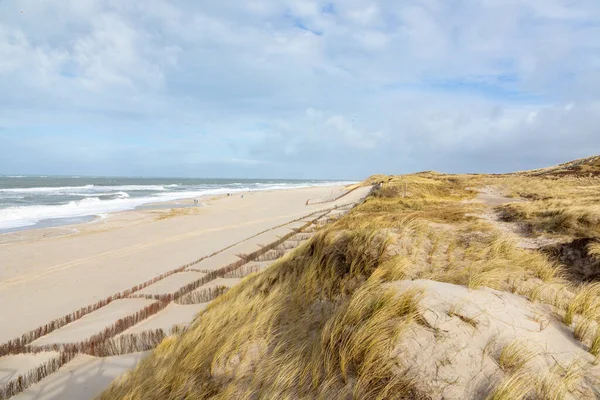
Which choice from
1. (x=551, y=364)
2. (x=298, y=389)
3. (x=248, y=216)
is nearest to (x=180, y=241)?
(x=248, y=216)

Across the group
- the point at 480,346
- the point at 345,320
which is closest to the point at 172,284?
the point at 345,320

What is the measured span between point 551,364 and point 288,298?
2704 mm

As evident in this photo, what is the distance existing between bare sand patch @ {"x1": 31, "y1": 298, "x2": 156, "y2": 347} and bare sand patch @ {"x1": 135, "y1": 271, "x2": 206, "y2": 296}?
43cm

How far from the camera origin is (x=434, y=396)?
2205 mm

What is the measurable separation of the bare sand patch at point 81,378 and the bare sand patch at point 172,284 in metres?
2.52

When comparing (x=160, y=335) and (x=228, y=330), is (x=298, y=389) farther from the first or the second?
(x=160, y=335)

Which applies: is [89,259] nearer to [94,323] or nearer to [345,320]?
[94,323]

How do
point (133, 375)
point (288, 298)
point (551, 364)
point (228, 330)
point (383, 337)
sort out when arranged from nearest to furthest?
point (551, 364) < point (383, 337) < point (133, 375) < point (228, 330) < point (288, 298)

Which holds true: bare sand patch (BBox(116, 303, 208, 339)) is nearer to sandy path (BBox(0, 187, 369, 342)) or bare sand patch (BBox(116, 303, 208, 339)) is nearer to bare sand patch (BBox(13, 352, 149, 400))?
bare sand patch (BBox(13, 352, 149, 400))

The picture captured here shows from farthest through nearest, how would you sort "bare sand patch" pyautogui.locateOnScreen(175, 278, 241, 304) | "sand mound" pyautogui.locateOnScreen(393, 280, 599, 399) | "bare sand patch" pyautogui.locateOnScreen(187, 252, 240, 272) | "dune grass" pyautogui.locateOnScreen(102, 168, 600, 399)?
"bare sand patch" pyautogui.locateOnScreen(187, 252, 240, 272) < "bare sand patch" pyautogui.locateOnScreen(175, 278, 241, 304) < "dune grass" pyautogui.locateOnScreen(102, 168, 600, 399) < "sand mound" pyautogui.locateOnScreen(393, 280, 599, 399)

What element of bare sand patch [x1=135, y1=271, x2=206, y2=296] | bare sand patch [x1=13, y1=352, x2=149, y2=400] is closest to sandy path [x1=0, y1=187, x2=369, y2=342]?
bare sand patch [x1=135, y1=271, x2=206, y2=296]

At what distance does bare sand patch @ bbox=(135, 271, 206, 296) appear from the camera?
23.2 feet

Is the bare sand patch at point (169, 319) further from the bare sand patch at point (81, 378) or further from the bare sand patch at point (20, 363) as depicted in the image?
the bare sand patch at point (20, 363)

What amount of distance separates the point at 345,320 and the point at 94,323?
4775mm
